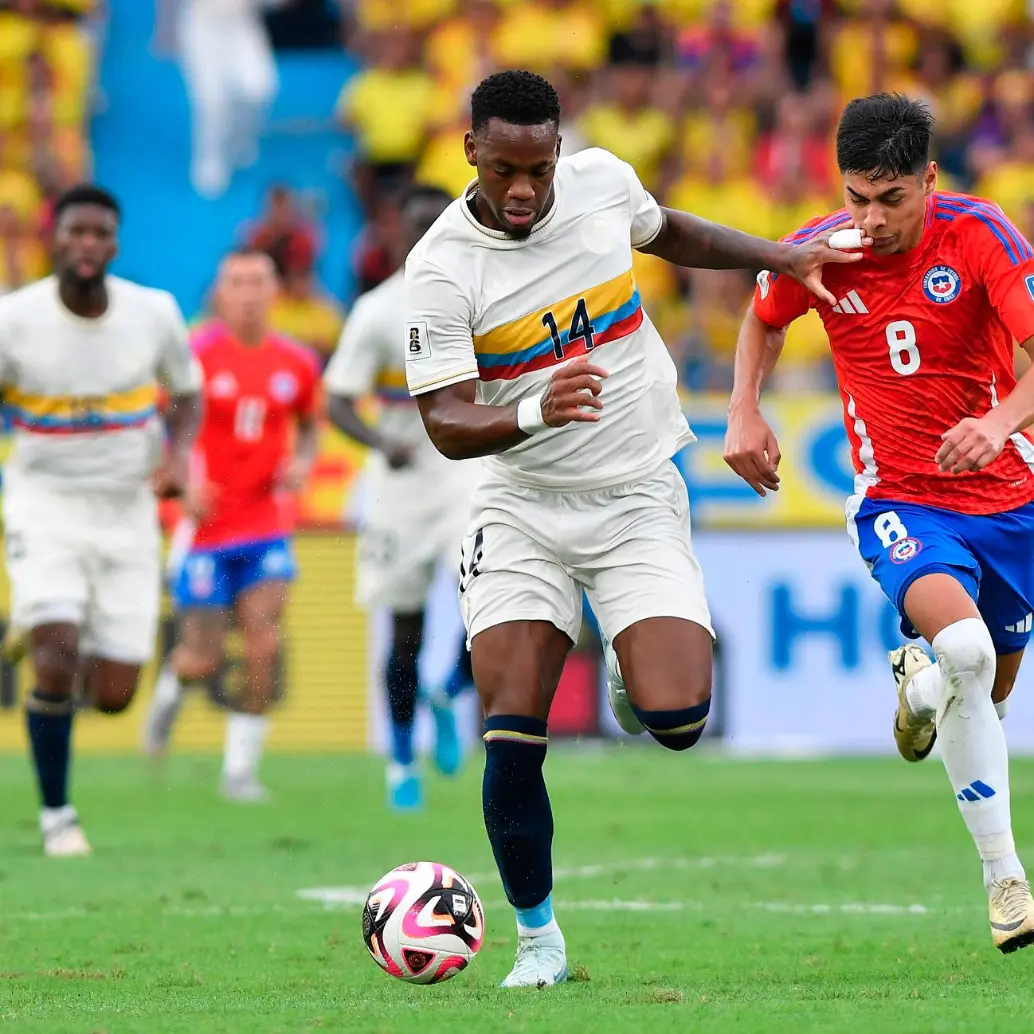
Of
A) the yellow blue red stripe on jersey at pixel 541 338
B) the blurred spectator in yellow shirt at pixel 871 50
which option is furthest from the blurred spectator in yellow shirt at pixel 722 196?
the yellow blue red stripe on jersey at pixel 541 338

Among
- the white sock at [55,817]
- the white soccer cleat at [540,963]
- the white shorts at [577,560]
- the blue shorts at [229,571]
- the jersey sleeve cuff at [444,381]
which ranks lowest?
the white sock at [55,817]

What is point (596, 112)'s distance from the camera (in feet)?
57.9

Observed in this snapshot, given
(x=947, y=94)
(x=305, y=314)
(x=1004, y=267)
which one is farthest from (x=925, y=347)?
(x=947, y=94)

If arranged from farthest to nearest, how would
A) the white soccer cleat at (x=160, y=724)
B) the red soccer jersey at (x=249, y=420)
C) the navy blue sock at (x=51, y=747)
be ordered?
the white soccer cleat at (x=160, y=724)
the red soccer jersey at (x=249, y=420)
the navy blue sock at (x=51, y=747)


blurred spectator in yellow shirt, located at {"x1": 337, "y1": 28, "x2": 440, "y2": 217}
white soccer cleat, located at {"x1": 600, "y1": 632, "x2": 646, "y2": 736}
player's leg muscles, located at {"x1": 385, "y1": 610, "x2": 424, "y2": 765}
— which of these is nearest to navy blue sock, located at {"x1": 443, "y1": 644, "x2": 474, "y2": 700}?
player's leg muscles, located at {"x1": 385, "y1": 610, "x2": 424, "y2": 765}

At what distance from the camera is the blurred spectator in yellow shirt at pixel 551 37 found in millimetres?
18250

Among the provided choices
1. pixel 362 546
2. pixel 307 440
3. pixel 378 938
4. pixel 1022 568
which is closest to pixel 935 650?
pixel 1022 568

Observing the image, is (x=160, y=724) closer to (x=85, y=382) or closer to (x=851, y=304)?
(x=85, y=382)

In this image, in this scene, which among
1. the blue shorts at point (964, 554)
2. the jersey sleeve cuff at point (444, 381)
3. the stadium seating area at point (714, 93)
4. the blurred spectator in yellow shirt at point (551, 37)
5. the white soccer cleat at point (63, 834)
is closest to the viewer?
the jersey sleeve cuff at point (444, 381)

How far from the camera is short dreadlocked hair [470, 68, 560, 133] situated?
5594 millimetres

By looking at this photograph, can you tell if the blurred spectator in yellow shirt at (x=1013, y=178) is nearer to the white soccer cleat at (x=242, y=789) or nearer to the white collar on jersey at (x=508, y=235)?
the white soccer cleat at (x=242, y=789)

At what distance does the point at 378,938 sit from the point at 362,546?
6.18 meters

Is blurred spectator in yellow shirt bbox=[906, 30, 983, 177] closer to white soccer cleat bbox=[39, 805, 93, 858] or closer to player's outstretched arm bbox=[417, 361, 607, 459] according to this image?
white soccer cleat bbox=[39, 805, 93, 858]

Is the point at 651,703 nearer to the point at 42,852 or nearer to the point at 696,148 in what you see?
the point at 42,852
